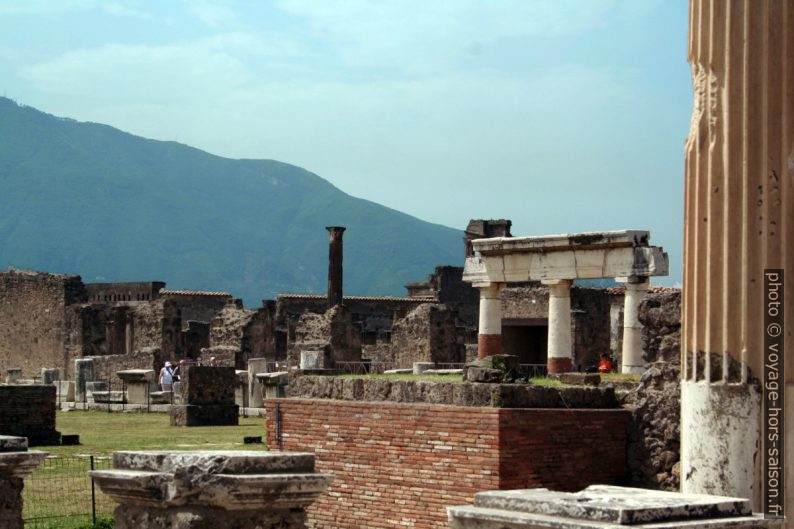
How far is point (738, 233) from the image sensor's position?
24.8 feet

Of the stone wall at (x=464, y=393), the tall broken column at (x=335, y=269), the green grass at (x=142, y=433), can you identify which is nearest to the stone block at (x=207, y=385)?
the green grass at (x=142, y=433)

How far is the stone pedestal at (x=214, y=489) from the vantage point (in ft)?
16.6

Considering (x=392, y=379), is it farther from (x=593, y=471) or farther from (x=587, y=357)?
(x=587, y=357)

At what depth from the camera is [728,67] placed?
7695 millimetres

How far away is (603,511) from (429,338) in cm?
2795

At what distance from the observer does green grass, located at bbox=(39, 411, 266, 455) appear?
58.2ft

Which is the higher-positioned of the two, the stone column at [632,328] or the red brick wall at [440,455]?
the stone column at [632,328]

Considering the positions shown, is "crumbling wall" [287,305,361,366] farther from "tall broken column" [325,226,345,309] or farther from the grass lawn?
"tall broken column" [325,226,345,309]

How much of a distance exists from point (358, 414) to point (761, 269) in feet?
17.0

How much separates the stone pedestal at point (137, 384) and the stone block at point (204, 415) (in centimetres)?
520

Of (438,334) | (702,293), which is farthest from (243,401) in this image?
(702,293)

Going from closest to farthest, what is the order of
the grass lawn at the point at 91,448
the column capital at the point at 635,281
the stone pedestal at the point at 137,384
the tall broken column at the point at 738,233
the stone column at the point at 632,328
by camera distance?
1. the tall broken column at the point at 738,233
2. the grass lawn at the point at 91,448
3. the stone column at the point at 632,328
4. the column capital at the point at 635,281
5. the stone pedestal at the point at 137,384

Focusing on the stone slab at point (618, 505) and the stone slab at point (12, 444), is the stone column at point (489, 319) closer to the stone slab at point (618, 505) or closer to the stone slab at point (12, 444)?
the stone slab at point (12, 444)

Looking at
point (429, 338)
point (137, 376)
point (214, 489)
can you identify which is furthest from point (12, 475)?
point (429, 338)
